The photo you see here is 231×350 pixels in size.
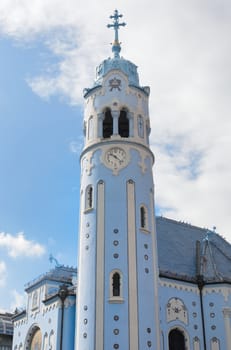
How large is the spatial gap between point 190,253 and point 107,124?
11.9m

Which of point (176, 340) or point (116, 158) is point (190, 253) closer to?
point (176, 340)

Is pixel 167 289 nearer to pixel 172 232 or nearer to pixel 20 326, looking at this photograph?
pixel 172 232

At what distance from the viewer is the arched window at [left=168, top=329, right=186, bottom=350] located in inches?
1254

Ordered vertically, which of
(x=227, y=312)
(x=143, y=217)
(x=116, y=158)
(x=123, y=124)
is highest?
(x=123, y=124)

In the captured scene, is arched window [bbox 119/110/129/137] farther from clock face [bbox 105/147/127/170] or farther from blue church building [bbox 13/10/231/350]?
clock face [bbox 105/147/127/170]

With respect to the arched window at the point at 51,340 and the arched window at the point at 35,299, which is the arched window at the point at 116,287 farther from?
the arched window at the point at 35,299

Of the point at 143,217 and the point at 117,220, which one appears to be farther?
the point at 143,217

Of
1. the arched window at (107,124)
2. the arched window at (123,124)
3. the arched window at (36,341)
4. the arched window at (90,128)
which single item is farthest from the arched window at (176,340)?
the arched window at (90,128)

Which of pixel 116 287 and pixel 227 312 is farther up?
pixel 116 287

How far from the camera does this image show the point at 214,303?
110ft

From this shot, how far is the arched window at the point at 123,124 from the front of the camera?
35.2m

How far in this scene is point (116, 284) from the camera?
2923 cm

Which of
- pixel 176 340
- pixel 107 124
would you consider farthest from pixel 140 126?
pixel 176 340

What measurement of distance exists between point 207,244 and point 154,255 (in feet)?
31.4
